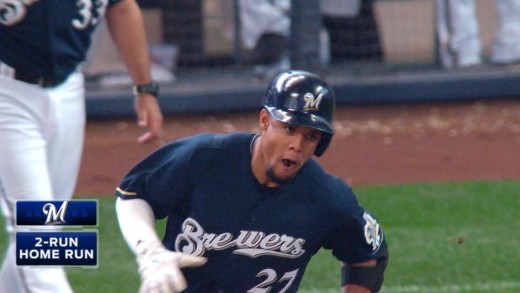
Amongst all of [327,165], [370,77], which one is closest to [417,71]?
[370,77]

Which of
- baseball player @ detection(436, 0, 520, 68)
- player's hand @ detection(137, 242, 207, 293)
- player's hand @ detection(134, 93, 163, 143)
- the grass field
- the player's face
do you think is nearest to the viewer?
player's hand @ detection(137, 242, 207, 293)

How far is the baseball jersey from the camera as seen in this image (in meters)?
3.16

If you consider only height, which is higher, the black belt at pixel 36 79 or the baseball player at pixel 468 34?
the black belt at pixel 36 79

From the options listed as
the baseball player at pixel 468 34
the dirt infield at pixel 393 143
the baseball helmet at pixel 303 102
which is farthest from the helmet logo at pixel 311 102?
the baseball player at pixel 468 34

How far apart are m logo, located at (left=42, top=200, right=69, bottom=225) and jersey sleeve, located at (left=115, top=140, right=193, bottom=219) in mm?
503

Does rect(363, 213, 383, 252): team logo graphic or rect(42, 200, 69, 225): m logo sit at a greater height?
rect(363, 213, 383, 252): team logo graphic

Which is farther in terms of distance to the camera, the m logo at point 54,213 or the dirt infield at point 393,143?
the dirt infield at point 393,143

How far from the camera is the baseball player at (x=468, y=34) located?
33.4 feet

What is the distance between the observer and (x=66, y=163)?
386cm

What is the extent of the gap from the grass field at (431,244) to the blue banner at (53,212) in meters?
1.42

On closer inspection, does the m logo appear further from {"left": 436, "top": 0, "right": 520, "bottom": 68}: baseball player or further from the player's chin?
{"left": 436, "top": 0, "right": 520, "bottom": 68}: baseball player

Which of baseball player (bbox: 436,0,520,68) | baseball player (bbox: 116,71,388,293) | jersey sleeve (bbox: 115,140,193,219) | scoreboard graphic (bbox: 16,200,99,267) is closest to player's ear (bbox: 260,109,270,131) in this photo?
baseball player (bbox: 116,71,388,293)

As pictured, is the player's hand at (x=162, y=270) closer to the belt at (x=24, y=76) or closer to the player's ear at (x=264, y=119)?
the player's ear at (x=264, y=119)

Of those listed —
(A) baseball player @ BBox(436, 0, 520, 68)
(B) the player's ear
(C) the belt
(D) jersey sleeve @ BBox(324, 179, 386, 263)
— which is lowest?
(A) baseball player @ BBox(436, 0, 520, 68)
